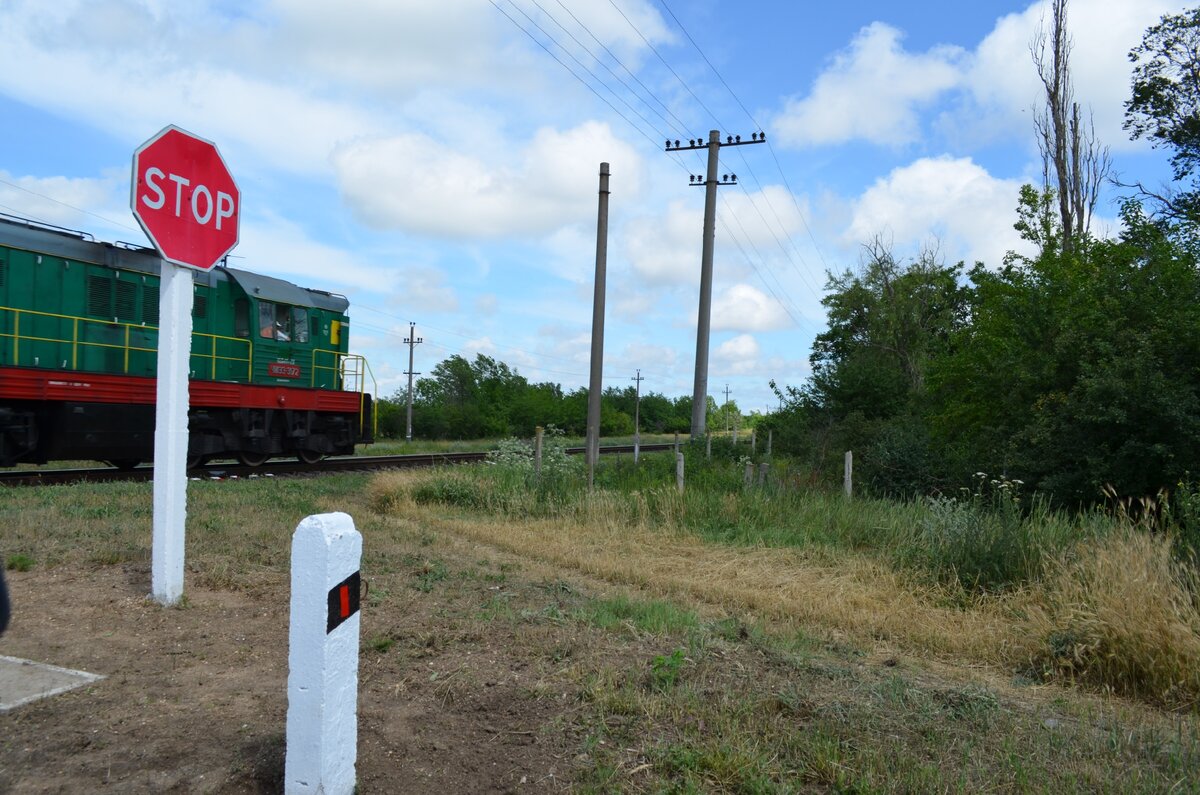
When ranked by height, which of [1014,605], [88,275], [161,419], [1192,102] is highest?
[1192,102]

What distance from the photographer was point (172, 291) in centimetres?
532

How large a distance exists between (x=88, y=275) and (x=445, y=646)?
499 inches

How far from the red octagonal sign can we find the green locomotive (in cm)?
502

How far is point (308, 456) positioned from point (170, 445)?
1388cm

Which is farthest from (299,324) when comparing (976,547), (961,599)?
(961,599)

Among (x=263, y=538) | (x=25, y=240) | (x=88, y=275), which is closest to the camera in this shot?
(x=263, y=538)

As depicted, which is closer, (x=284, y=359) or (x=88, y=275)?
(x=88, y=275)

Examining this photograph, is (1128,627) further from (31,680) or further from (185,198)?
(185,198)

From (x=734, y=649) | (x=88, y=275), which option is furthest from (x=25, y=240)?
(x=734, y=649)

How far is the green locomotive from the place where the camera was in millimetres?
12961

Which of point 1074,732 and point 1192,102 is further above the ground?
point 1192,102

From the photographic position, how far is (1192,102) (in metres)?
24.2

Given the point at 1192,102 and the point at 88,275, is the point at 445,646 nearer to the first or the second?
the point at 88,275

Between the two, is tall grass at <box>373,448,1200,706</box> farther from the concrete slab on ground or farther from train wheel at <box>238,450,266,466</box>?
train wheel at <box>238,450,266,466</box>
